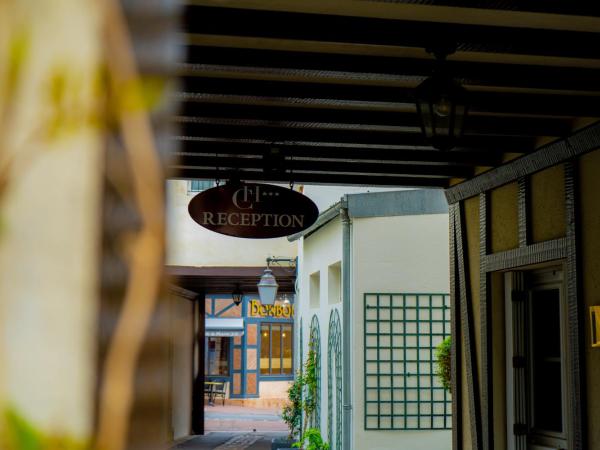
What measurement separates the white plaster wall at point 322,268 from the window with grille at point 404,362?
39.6 inches

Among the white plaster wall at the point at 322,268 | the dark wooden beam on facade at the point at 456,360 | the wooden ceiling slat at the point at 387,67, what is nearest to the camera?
the wooden ceiling slat at the point at 387,67

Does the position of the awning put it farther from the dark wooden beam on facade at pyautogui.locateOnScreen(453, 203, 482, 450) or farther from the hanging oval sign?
the hanging oval sign

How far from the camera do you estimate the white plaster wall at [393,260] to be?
10250 mm

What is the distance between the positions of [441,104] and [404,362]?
6.35 metres

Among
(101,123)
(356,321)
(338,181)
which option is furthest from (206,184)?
(101,123)

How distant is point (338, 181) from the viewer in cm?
754

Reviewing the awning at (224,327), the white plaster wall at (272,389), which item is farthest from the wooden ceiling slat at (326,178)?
the white plaster wall at (272,389)

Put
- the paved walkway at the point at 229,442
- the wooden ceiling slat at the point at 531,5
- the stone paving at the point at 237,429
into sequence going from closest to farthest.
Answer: the wooden ceiling slat at the point at 531,5, the paved walkway at the point at 229,442, the stone paving at the point at 237,429

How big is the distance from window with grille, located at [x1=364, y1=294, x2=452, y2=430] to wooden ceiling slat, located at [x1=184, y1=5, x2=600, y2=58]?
6385 millimetres

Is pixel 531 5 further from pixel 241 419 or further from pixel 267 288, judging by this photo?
pixel 241 419

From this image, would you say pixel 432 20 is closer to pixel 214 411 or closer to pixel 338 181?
pixel 338 181

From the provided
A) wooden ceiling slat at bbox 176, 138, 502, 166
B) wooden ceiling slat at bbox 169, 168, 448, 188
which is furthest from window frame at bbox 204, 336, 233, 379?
wooden ceiling slat at bbox 176, 138, 502, 166

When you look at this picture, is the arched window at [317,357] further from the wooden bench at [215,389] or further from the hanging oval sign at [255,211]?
the wooden bench at [215,389]

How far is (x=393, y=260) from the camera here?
10.4m
